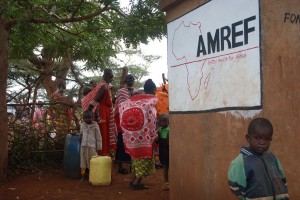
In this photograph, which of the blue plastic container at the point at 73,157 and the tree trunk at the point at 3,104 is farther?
the blue plastic container at the point at 73,157

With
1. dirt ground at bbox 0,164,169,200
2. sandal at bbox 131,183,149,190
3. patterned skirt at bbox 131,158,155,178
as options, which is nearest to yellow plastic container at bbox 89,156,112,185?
dirt ground at bbox 0,164,169,200

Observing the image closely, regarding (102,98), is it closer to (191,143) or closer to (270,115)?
(191,143)

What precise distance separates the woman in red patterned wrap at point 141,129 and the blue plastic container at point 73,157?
1.40 metres

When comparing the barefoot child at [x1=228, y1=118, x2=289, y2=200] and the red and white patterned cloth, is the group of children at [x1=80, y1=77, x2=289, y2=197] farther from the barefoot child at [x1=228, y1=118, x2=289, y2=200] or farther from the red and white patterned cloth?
the red and white patterned cloth

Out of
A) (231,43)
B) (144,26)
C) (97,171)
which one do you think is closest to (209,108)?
(231,43)

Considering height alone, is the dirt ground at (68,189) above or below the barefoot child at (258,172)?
below

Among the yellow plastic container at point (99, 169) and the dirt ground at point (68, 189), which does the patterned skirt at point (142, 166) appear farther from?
the yellow plastic container at point (99, 169)

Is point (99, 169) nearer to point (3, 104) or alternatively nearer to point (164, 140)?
point (164, 140)

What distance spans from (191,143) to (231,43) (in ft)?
3.64

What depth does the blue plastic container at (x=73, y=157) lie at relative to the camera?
6.36 metres

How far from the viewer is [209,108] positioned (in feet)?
11.1

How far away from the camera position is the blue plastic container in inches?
251

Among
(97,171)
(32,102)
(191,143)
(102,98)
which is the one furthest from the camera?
(32,102)

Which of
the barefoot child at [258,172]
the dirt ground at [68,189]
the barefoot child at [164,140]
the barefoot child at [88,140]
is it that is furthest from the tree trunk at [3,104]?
the barefoot child at [258,172]
